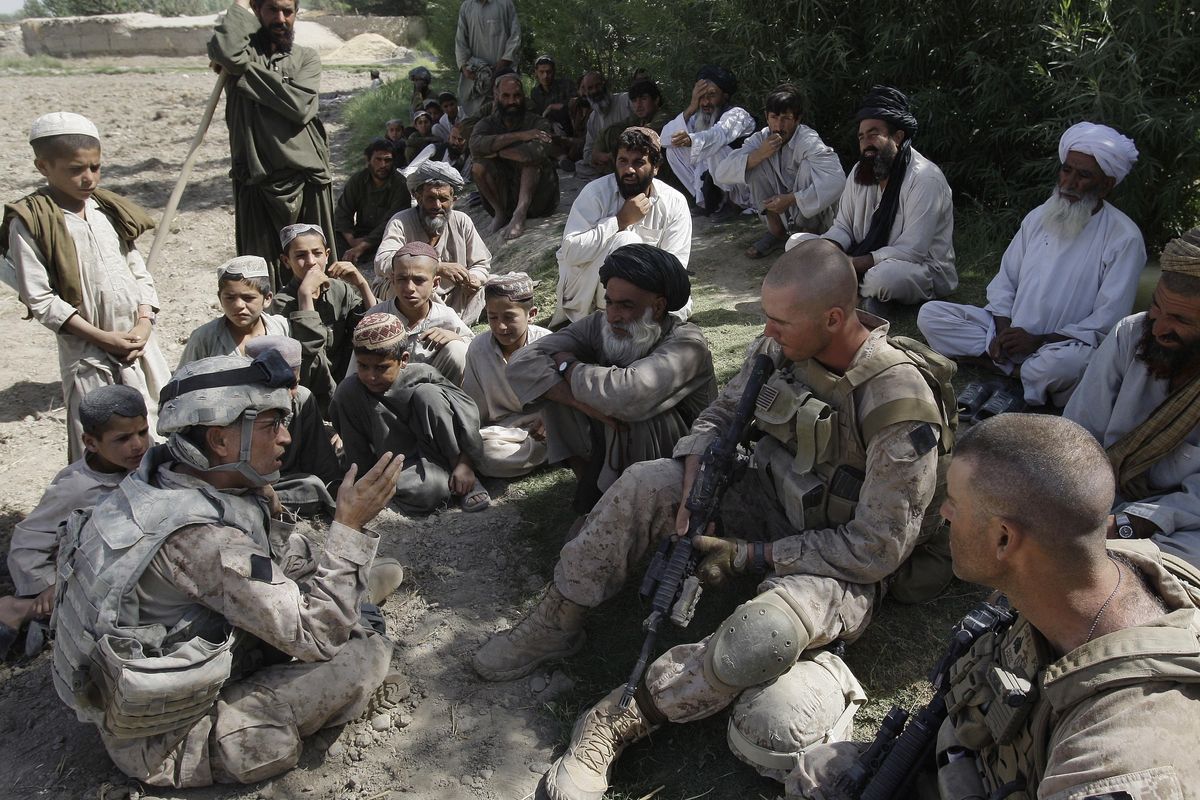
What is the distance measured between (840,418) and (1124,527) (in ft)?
3.68

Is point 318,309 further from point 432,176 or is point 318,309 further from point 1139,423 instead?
→ point 1139,423

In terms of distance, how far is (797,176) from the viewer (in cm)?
728

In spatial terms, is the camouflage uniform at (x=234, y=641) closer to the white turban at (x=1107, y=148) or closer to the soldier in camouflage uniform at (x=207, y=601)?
the soldier in camouflage uniform at (x=207, y=601)

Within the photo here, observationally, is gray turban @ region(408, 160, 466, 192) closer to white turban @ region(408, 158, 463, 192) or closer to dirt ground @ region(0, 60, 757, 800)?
white turban @ region(408, 158, 463, 192)

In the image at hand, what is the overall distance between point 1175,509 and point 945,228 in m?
2.98

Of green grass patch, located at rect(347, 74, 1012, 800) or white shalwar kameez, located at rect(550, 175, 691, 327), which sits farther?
white shalwar kameez, located at rect(550, 175, 691, 327)

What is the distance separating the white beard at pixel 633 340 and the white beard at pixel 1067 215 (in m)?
2.36

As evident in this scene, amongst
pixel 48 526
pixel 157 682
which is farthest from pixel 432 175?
pixel 157 682

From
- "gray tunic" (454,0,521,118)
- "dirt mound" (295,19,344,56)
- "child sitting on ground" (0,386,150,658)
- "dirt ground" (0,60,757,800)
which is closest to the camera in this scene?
"dirt ground" (0,60,757,800)

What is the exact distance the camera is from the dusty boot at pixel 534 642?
3.42 meters

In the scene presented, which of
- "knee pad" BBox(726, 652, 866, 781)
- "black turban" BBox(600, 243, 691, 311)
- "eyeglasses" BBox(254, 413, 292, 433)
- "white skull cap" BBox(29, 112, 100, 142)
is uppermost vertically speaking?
"white skull cap" BBox(29, 112, 100, 142)

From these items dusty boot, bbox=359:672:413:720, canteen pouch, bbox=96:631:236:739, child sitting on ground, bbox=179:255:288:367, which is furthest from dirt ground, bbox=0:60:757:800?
child sitting on ground, bbox=179:255:288:367

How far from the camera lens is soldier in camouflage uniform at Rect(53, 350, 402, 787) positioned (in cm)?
266

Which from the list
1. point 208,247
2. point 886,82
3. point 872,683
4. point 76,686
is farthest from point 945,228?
point 208,247
